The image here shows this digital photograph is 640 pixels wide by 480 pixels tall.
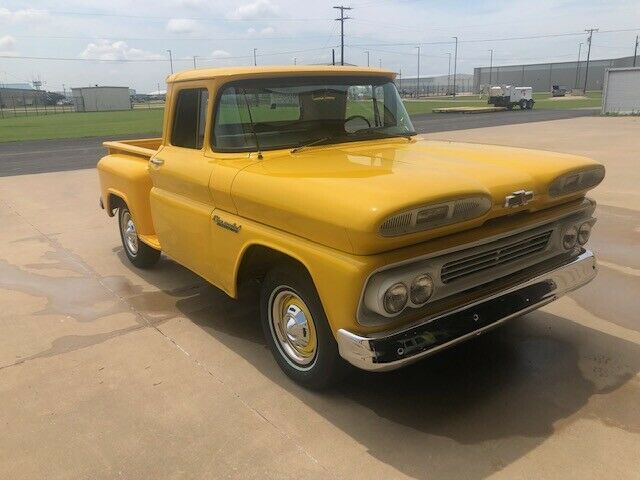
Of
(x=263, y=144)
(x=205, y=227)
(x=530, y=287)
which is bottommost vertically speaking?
(x=530, y=287)

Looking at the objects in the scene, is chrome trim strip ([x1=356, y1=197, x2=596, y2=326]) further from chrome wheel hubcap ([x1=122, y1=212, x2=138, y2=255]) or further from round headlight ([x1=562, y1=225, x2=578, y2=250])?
chrome wheel hubcap ([x1=122, y1=212, x2=138, y2=255])

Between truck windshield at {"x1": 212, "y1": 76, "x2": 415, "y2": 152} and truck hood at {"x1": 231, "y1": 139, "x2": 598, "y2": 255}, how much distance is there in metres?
0.18

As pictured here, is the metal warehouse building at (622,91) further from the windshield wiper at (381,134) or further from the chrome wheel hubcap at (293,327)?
the chrome wheel hubcap at (293,327)

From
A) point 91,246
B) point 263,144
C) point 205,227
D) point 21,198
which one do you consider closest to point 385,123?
point 263,144

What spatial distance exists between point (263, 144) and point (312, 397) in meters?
1.67

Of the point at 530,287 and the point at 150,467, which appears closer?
the point at 150,467

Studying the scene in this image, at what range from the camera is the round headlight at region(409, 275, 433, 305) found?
2705mm

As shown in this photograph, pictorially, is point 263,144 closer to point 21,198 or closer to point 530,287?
point 530,287

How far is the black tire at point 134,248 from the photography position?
5465 mm

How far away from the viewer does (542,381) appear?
3.33 metres

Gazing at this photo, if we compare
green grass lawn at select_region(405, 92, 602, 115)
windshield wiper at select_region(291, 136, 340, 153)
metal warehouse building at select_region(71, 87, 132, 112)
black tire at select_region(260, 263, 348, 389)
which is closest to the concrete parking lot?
black tire at select_region(260, 263, 348, 389)

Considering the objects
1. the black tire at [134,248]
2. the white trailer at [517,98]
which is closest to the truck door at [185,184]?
the black tire at [134,248]

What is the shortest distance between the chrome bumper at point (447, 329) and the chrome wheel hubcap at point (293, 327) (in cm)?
48

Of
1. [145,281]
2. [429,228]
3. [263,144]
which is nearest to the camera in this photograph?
[429,228]
